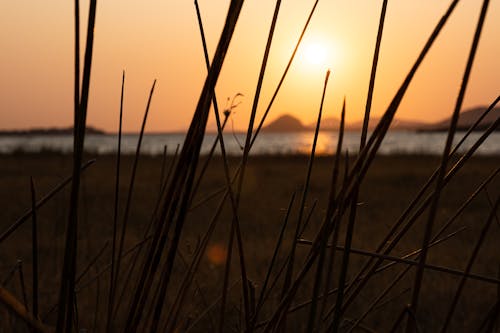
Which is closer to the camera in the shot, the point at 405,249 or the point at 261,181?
the point at 405,249

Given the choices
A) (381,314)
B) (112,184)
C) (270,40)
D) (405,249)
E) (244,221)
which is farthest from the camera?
(112,184)

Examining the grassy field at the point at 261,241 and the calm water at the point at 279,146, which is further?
the calm water at the point at 279,146

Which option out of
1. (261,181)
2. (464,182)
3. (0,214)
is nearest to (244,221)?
(0,214)

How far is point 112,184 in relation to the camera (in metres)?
5.85

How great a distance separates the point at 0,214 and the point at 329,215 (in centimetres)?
410

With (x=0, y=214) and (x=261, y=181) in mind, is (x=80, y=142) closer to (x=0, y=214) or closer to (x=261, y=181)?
(x=0, y=214)

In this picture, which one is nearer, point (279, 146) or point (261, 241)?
point (261, 241)

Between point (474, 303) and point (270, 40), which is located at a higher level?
point (270, 40)

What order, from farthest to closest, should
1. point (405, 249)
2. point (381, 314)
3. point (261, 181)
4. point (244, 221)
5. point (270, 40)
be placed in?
point (261, 181)
point (244, 221)
point (405, 249)
point (381, 314)
point (270, 40)

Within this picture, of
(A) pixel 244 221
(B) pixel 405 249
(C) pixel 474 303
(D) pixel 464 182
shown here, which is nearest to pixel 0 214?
(A) pixel 244 221

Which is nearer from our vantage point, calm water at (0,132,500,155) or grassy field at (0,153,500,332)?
grassy field at (0,153,500,332)

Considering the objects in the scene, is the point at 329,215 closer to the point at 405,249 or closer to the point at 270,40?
the point at 270,40

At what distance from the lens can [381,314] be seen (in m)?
1.85

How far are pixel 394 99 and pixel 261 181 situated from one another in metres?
6.01
